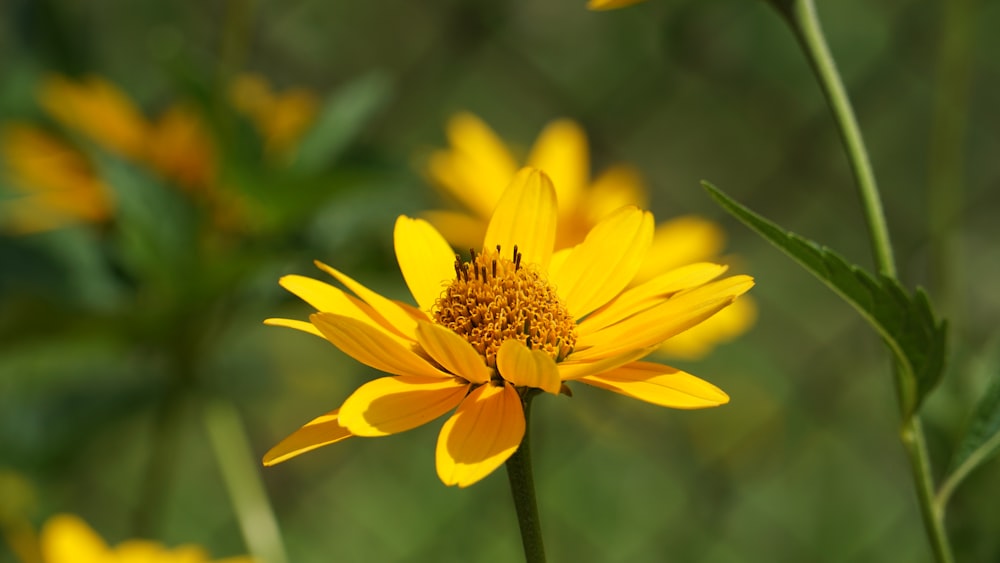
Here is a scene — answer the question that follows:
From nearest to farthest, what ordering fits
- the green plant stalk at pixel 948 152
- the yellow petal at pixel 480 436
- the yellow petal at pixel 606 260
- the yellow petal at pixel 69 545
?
the yellow petal at pixel 480 436 < the yellow petal at pixel 606 260 < the yellow petal at pixel 69 545 < the green plant stalk at pixel 948 152

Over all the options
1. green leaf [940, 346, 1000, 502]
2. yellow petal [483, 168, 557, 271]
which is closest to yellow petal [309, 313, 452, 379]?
yellow petal [483, 168, 557, 271]

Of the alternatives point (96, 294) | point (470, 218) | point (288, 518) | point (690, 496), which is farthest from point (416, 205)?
point (288, 518)

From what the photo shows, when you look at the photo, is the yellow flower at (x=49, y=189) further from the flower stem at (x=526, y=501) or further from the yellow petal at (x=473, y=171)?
the flower stem at (x=526, y=501)

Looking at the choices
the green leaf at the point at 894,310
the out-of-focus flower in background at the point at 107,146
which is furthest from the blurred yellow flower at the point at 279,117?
the green leaf at the point at 894,310

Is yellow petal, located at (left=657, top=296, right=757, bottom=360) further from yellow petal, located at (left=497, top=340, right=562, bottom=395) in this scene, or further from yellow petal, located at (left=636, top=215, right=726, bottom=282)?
yellow petal, located at (left=497, top=340, right=562, bottom=395)

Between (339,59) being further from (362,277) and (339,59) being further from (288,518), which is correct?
(362,277)

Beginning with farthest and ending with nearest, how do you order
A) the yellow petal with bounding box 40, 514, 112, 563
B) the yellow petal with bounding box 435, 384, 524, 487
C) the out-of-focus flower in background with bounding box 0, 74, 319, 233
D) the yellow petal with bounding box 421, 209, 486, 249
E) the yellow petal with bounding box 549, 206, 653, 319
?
the yellow petal with bounding box 421, 209, 486, 249
the out-of-focus flower in background with bounding box 0, 74, 319, 233
the yellow petal with bounding box 40, 514, 112, 563
the yellow petal with bounding box 549, 206, 653, 319
the yellow petal with bounding box 435, 384, 524, 487

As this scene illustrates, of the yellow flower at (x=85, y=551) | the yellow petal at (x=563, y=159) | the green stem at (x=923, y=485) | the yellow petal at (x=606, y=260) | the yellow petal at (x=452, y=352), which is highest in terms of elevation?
the yellow petal at (x=563, y=159)
